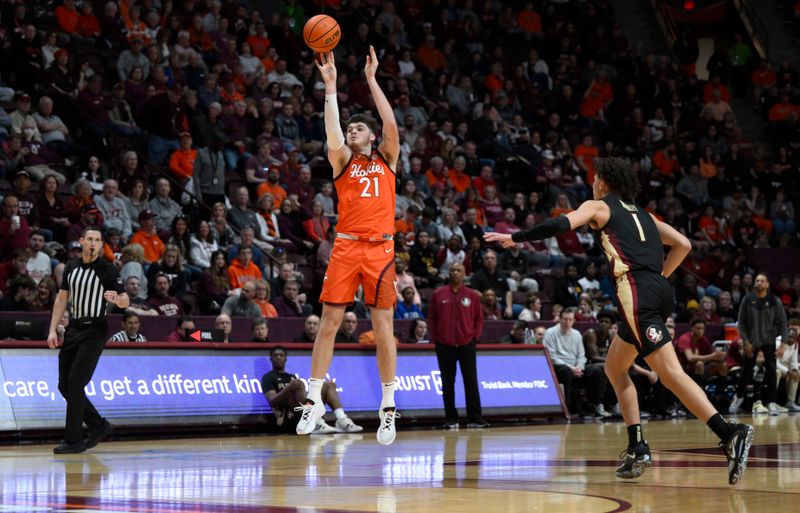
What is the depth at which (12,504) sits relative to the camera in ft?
19.4

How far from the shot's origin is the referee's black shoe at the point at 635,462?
7.41m

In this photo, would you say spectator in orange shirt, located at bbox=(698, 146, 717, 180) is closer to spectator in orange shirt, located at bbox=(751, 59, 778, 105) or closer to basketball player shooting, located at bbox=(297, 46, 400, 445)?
spectator in orange shirt, located at bbox=(751, 59, 778, 105)

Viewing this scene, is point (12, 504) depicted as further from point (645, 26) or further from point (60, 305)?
point (645, 26)

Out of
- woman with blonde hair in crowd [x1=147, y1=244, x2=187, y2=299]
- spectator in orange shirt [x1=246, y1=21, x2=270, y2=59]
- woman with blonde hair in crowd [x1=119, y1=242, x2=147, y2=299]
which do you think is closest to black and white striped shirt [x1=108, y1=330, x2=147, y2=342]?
woman with blonde hair in crowd [x1=119, y1=242, x2=147, y2=299]

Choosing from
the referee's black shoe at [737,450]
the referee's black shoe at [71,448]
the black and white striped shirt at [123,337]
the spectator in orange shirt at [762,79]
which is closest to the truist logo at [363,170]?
the referee's black shoe at [737,450]

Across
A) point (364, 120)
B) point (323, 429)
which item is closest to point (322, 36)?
point (364, 120)

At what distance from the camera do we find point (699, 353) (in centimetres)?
1947

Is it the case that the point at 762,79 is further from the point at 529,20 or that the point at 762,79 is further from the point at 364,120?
the point at 364,120

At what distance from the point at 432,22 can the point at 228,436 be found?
15252mm

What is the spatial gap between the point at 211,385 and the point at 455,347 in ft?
11.0

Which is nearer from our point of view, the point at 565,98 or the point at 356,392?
the point at 356,392

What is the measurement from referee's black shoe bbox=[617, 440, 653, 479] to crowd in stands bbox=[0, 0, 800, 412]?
8399 mm

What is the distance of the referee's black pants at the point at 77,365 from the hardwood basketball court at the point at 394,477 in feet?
1.02

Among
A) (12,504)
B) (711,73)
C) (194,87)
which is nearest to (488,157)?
(194,87)
